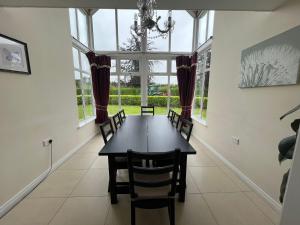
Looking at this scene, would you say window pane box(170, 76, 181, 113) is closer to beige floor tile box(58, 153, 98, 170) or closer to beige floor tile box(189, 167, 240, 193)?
beige floor tile box(189, 167, 240, 193)

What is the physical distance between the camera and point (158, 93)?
5434mm

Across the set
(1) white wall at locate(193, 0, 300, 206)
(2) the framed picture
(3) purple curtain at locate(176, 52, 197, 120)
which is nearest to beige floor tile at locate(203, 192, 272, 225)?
(1) white wall at locate(193, 0, 300, 206)

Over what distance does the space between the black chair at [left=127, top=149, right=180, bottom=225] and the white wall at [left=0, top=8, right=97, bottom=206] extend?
153 cm

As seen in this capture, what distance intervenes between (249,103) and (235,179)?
1195 mm

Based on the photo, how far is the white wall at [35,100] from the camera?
1819 mm

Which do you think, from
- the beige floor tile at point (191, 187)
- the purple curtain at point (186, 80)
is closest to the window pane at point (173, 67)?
the purple curtain at point (186, 80)

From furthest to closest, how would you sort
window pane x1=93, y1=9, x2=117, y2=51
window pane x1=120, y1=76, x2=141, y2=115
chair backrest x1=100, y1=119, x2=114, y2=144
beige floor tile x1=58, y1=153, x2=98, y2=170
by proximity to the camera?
window pane x1=120, y1=76, x2=141, y2=115
window pane x1=93, y1=9, x2=117, y2=51
beige floor tile x1=58, y1=153, x2=98, y2=170
chair backrest x1=100, y1=119, x2=114, y2=144

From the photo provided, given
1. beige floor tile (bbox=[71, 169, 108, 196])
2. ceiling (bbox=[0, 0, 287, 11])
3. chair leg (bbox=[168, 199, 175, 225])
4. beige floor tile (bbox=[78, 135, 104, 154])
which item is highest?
ceiling (bbox=[0, 0, 287, 11])

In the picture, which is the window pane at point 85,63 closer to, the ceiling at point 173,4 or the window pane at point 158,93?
the window pane at point 158,93

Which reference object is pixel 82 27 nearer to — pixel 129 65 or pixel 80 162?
pixel 129 65

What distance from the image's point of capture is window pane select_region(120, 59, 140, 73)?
521 cm

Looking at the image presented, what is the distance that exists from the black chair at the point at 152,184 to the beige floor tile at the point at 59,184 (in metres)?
1.18

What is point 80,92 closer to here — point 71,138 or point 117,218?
point 71,138

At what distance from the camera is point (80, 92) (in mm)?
4121
